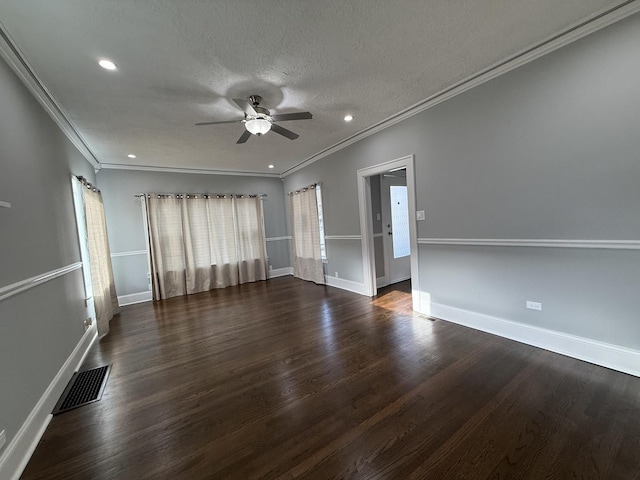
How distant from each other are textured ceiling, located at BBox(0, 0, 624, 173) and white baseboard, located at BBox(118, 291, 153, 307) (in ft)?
10.0

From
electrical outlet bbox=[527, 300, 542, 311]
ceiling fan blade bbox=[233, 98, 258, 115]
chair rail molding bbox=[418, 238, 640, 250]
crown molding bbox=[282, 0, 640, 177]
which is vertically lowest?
electrical outlet bbox=[527, 300, 542, 311]

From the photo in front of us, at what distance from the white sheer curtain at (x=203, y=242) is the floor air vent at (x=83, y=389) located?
9.01 ft

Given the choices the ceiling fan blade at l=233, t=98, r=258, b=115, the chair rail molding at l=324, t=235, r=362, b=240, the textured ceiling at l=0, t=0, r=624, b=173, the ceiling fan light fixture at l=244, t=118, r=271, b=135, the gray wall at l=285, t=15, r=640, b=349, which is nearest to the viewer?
the textured ceiling at l=0, t=0, r=624, b=173

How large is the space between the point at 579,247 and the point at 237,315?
388cm

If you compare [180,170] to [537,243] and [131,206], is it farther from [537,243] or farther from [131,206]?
[537,243]

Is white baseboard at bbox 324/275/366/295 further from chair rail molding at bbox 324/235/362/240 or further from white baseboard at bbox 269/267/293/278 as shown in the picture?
white baseboard at bbox 269/267/293/278

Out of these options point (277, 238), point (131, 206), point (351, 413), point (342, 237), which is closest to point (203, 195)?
point (131, 206)

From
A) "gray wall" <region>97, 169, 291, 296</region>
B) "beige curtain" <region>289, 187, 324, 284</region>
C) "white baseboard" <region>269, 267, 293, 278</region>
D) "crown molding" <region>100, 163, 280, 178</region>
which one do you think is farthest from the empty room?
"white baseboard" <region>269, 267, 293, 278</region>

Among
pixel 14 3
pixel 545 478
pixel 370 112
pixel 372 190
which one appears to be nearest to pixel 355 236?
pixel 372 190

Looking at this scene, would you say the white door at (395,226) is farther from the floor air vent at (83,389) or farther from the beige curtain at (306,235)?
the floor air vent at (83,389)

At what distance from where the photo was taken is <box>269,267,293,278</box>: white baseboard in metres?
6.34

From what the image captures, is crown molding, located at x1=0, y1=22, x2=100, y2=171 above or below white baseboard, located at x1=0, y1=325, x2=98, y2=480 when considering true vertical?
above

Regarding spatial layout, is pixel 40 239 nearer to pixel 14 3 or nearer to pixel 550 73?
pixel 14 3

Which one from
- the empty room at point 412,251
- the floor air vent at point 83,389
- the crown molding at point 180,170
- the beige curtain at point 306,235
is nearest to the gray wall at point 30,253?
the empty room at point 412,251
